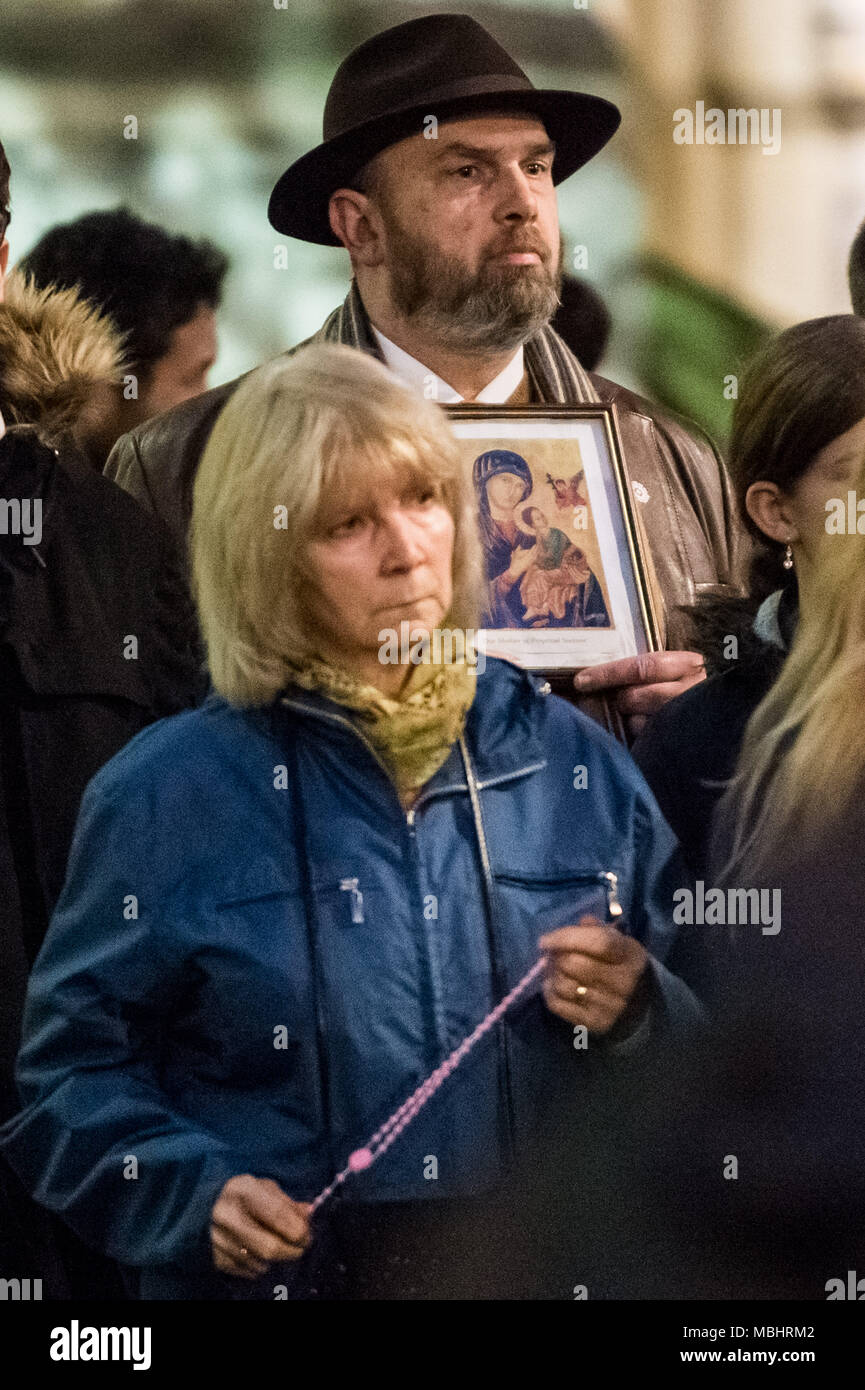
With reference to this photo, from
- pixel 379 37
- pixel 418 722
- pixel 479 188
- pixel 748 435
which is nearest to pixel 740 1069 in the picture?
pixel 418 722

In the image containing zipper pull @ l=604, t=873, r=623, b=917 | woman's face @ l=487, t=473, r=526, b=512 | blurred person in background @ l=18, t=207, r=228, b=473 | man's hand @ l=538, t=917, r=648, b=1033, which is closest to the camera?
man's hand @ l=538, t=917, r=648, b=1033

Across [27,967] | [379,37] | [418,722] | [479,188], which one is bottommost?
[27,967]

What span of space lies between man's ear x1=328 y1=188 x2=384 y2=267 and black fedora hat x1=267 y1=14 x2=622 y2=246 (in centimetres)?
2

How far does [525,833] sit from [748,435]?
2.69 ft

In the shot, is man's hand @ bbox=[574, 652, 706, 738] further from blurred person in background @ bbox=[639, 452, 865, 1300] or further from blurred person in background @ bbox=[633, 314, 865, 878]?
blurred person in background @ bbox=[639, 452, 865, 1300]

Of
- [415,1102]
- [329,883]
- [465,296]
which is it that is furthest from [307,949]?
[465,296]

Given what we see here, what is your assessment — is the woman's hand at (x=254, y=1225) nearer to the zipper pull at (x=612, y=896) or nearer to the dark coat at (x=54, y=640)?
the dark coat at (x=54, y=640)

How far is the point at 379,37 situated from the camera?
3.52 m

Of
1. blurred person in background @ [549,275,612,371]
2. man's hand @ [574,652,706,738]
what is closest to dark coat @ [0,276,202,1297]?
man's hand @ [574,652,706,738]

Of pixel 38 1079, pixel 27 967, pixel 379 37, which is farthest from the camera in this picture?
pixel 379 37

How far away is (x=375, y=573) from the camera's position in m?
3.12

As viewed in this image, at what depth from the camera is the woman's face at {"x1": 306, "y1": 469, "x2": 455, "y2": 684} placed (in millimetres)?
3098

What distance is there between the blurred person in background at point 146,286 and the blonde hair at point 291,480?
40cm
